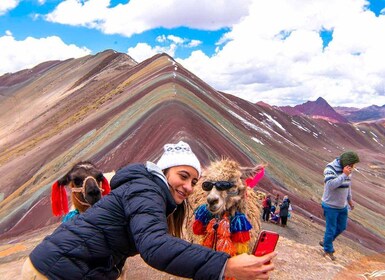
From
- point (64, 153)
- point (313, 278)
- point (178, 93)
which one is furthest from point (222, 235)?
point (64, 153)

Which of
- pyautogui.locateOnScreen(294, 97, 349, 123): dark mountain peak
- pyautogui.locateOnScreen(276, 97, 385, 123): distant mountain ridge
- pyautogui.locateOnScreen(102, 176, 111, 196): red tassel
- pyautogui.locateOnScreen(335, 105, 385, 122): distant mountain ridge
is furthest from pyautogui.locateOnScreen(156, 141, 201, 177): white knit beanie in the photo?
pyautogui.locateOnScreen(335, 105, 385, 122): distant mountain ridge

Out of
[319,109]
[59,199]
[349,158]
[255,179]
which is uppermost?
[319,109]

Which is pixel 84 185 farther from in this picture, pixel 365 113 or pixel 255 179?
pixel 365 113

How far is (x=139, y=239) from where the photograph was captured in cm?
196

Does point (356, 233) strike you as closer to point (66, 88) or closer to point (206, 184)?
point (206, 184)

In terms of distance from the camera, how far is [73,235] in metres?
2.32

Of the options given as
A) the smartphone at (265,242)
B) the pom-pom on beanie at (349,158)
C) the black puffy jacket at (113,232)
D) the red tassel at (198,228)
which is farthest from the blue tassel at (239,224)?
the pom-pom on beanie at (349,158)

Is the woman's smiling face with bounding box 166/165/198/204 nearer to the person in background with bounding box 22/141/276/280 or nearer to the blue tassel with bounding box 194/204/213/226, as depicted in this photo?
the person in background with bounding box 22/141/276/280

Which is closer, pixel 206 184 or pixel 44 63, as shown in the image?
pixel 206 184

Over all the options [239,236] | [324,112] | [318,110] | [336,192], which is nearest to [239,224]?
[239,236]

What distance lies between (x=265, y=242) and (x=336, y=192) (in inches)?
193

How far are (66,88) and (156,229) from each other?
61705mm

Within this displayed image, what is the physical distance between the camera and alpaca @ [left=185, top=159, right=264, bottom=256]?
4.03 meters

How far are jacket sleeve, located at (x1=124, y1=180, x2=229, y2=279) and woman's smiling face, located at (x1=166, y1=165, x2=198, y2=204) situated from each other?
0.46 meters
